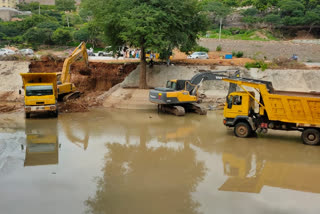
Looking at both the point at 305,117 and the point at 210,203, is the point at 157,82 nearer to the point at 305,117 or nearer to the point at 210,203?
the point at 305,117

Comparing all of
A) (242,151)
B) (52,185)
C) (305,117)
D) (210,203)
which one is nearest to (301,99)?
(305,117)

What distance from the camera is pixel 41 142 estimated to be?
1595 cm

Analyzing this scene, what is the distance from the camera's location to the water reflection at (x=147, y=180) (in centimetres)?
932

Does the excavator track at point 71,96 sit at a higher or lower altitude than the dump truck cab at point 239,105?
lower

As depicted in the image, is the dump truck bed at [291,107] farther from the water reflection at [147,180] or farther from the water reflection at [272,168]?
the water reflection at [147,180]

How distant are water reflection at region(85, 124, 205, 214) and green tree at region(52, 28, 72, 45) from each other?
44.5m

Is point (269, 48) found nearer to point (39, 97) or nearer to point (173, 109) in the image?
point (173, 109)

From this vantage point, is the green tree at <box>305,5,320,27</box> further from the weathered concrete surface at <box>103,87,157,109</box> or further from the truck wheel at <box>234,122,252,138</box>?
the truck wheel at <box>234,122,252,138</box>

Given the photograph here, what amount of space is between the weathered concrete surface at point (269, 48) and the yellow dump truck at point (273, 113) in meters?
25.7

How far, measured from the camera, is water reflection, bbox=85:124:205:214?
932cm

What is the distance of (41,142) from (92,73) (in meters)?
16.5

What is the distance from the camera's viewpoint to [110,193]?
1013cm

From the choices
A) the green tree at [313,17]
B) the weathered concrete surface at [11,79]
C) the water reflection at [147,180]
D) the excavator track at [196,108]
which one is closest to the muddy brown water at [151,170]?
the water reflection at [147,180]

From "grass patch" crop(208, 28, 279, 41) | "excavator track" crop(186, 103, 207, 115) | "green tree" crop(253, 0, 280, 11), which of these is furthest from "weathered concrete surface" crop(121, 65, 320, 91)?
"green tree" crop(253, 0, 280, 11)
